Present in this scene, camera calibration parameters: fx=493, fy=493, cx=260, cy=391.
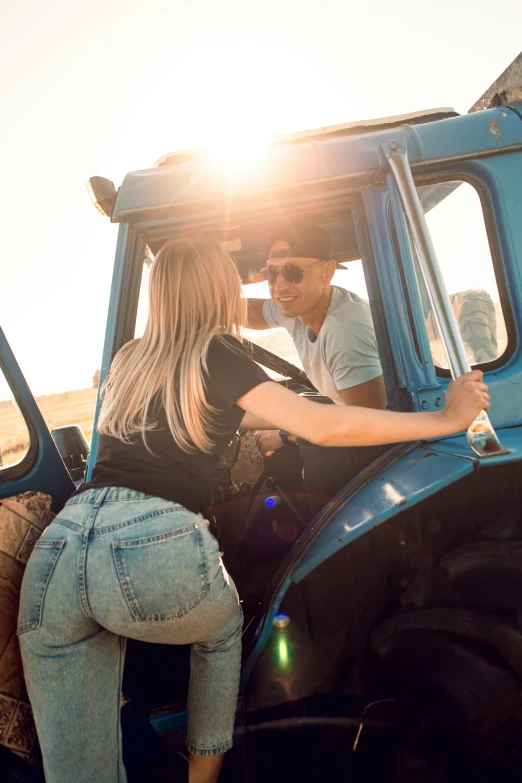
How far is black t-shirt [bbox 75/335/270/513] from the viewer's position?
1521 mm

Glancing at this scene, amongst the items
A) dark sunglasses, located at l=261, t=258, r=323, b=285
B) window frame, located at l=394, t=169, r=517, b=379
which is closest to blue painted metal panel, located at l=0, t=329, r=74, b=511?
dark sunglasses, located at l=261, t=258, r=323, b=285

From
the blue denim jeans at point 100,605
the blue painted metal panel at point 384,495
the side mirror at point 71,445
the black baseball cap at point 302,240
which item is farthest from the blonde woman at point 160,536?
the side mirror at point 71,445

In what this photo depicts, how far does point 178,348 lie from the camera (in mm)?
1638

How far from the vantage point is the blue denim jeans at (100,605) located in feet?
4.49

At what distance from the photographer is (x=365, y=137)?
1.94 m

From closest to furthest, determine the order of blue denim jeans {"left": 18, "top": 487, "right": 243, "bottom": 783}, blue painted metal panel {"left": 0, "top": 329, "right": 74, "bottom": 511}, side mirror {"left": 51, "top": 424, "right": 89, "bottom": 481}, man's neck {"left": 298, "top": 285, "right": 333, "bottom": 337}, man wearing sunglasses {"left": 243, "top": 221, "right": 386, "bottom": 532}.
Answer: blue denim jeans {"left": 18, "top": 487, "right": 243, "bottom": 783}
blue painted metal panel {"left": 0, "top": 329, "right": 74, "bottom": 511}
man wearing sunglasses {"left": 243, "top": 221, "right": 386, "bottom": 532}
man's neck {"left": 298, "top": 285, "right": 333, "bottom": 337}
side mirror {"left": 51, "top": 424, "right": 89, "bottom": 481}

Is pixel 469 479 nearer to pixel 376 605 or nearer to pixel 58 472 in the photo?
pixel 376 605

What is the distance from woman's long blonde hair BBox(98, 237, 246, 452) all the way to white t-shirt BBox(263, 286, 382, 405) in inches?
27.7

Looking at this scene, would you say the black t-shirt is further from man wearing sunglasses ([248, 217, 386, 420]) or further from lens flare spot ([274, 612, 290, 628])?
man wearing sunglasses ([248, 217, 386, 420])

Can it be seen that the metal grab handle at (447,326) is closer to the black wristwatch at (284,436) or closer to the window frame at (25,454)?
the black wristwatch at (284,436)

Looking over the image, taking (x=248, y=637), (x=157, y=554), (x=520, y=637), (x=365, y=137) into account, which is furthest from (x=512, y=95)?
(x=248, y=637)

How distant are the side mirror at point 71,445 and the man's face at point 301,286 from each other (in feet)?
4.69

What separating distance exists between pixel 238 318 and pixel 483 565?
1.16m

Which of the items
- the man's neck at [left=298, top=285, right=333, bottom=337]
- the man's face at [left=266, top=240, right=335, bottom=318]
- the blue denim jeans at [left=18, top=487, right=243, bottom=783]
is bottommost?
the blue denim jeans at [left=18, top=487, right=243, bottom=783]
